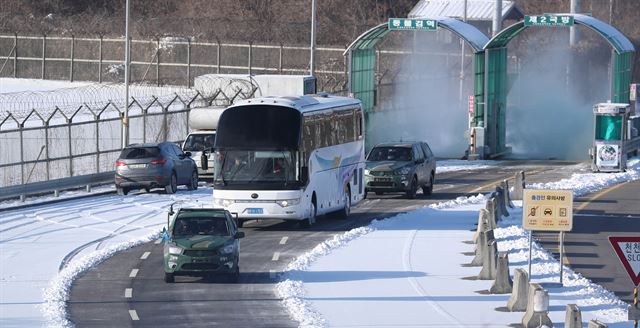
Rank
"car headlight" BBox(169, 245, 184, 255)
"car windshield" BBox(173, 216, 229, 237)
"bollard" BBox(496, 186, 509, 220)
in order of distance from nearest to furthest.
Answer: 1. "car headlight" BBox(169, 245, 184, 255)
2. "car windshield" BBox(173, 216, 229, 237)
3. "bollard" BBox(496, 186, 509, 220)

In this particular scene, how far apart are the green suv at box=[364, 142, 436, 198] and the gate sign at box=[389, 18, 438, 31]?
11942 mm

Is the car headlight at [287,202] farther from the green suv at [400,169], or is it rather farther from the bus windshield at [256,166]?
the green suv at [400,169]

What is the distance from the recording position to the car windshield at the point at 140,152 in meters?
42.9

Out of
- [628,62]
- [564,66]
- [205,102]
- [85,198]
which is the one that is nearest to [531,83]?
[564,66]

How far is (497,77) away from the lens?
6150 cm

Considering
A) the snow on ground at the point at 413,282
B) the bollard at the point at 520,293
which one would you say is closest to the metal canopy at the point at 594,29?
the snow on ground at the point at 413,282

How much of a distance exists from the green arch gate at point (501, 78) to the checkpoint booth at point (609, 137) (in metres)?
6.15

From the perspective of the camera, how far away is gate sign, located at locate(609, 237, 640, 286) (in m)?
19.5

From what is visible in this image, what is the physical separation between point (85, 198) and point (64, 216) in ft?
15.4

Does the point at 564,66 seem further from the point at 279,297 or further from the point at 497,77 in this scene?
the point at 279,297

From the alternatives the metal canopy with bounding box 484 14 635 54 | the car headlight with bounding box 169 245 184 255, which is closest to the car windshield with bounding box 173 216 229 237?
the car headlight with bounding box 169 245 184 255

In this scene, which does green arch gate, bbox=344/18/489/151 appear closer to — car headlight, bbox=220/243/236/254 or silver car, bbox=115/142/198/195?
silver car, bbox=115/142/198/195

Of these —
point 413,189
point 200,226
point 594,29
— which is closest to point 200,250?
point 200,226

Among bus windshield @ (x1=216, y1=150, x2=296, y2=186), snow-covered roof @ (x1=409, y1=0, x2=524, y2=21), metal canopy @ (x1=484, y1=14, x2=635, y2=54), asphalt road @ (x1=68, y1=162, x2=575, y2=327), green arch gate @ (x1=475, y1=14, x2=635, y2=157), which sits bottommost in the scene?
asphalt road @ (x1=68, y1=162, x2=575, y2=327)
